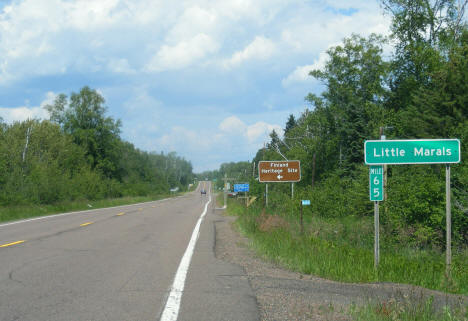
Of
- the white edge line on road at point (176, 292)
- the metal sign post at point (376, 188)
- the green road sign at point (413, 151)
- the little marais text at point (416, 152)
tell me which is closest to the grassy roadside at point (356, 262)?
the metal sign post at point (376, 188)

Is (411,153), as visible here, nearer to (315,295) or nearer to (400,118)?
(315,295)

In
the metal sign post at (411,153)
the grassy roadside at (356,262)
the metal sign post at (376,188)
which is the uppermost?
the metal sign post at (411,153)

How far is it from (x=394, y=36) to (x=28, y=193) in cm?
3422

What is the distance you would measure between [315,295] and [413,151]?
11.9 feet

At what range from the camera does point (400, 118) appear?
149ft

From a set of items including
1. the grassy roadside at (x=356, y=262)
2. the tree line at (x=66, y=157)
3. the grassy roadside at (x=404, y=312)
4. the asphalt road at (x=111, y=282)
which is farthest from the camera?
the tree line at (x=66, y=157)

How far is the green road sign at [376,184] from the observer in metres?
9.19

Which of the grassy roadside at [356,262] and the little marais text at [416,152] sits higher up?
the little marais text at [416,152]

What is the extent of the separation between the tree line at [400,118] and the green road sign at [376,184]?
22.3ft

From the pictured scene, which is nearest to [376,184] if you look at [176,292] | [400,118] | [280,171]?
[176,292]

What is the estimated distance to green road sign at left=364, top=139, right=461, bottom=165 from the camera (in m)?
8.73

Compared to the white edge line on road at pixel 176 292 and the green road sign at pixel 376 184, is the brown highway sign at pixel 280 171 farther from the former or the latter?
the green road sign at pixel 376 184

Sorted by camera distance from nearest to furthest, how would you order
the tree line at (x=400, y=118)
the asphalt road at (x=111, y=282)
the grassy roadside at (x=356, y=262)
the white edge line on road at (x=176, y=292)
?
the white edge line on road at (x=176, y=292), the asphalt road at (x=111, y=282), the grassy roadside at (x=356, y=262), the tree line at (x=400, y=118)

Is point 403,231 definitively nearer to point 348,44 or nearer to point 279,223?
point 279,223
